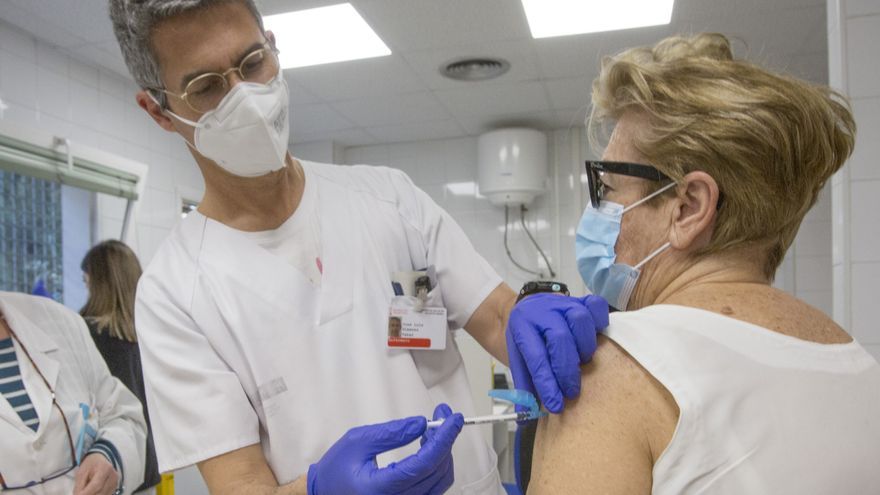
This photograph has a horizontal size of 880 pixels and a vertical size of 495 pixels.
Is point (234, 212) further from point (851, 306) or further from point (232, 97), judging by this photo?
point (851, 306)

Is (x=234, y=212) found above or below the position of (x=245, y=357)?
above

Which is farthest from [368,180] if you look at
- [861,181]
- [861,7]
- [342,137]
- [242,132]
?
[342,137]

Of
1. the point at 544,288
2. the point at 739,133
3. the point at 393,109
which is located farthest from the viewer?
the point at 393,109

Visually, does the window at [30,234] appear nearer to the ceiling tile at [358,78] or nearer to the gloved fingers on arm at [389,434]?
the ceiling tile at [358,78]

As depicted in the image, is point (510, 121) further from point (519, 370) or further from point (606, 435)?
point (606, 435)

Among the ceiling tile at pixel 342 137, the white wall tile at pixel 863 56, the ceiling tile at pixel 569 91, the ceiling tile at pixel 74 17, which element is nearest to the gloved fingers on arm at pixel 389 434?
the white wall tile at pixel 863 56

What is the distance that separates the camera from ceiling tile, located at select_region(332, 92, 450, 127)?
3766 millimetres

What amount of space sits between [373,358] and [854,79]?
5.26 feet

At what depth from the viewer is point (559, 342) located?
2.45 feet

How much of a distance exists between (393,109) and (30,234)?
2.13 meters

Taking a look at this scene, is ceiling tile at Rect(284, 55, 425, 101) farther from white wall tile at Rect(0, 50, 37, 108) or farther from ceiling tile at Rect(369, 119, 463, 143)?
white wall tile at Rect(0, 50, 37, 108)

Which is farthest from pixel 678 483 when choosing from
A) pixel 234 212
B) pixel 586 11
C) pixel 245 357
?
pixel 586 11

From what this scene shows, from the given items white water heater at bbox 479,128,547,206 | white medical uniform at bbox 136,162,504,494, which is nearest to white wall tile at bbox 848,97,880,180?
white medical uniform at bbox 136,162,504,494

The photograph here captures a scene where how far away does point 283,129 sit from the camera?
1.22 meters
